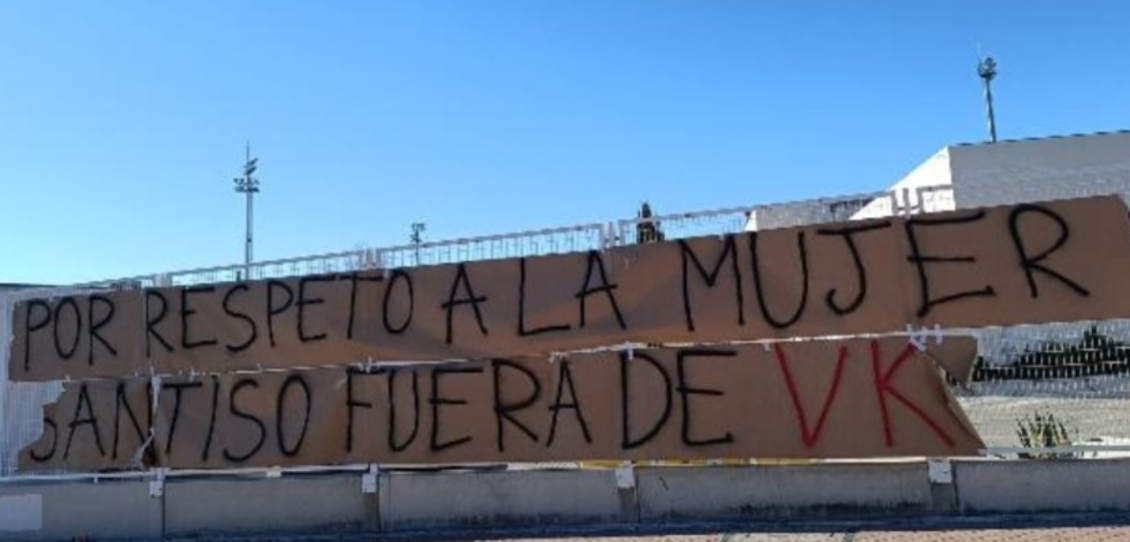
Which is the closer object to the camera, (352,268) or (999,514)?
(999,514)

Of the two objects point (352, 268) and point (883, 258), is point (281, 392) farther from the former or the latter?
point (883, 258)

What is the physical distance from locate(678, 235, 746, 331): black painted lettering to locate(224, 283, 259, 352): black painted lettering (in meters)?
4.18

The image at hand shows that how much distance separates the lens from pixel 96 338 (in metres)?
10.6

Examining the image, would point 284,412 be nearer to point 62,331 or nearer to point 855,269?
point 62,331

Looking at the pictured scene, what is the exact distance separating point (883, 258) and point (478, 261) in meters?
3.49

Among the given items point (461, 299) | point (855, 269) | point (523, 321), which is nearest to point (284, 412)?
point (461, 299)

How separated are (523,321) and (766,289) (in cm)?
213

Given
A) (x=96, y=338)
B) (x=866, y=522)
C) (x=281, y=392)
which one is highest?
(x=96, y=338)

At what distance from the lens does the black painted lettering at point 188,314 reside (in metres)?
10.3

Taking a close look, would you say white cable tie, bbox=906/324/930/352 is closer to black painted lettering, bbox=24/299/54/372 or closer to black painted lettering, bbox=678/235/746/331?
black painted lettering, bbox=678/235/746/331

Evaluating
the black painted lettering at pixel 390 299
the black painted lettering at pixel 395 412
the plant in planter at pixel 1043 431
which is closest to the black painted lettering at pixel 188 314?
the black painted lettering at pixel 390 299

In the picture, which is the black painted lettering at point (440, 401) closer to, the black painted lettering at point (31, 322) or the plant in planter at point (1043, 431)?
the black painted lettering at point (31, 322)

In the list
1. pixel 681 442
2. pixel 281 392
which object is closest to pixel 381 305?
pixel 281 392

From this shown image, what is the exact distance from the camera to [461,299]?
31.0 ft
